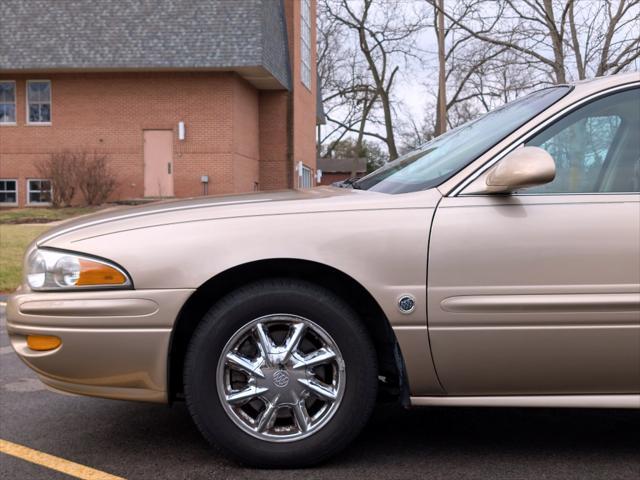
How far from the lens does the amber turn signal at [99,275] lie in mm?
3195

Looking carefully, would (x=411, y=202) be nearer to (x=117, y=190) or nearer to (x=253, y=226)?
(x=253, y=226)

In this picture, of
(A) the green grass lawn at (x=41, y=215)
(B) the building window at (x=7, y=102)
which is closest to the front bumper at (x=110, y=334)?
(A) the green grass lawn at (x=41, y=215)

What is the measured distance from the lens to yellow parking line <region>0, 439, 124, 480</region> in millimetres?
3258

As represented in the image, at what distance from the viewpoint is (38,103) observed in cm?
2717

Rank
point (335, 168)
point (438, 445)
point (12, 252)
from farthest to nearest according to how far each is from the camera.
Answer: point (335, 168), point (12, 252), point (438, 445)

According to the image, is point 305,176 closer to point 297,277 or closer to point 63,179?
point 63,179

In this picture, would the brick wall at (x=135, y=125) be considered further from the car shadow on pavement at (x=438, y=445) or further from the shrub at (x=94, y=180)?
the car shadow on pavement at (x=438, y=445)

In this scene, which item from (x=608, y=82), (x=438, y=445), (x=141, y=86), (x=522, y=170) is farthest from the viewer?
(x=141, y=86)

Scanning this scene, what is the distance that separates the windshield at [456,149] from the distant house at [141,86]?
70.8 ft

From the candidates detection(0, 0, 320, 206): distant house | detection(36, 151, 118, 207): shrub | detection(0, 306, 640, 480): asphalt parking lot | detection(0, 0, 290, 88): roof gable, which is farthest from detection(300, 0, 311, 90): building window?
detection(0, 306, 640, 480): asphalt parking lot

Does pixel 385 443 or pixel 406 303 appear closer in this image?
pixel 406 303

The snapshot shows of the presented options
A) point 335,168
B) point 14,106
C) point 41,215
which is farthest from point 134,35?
point 335,168

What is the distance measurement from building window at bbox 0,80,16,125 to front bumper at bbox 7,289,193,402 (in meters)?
26.2

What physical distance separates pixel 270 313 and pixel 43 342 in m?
0.95
